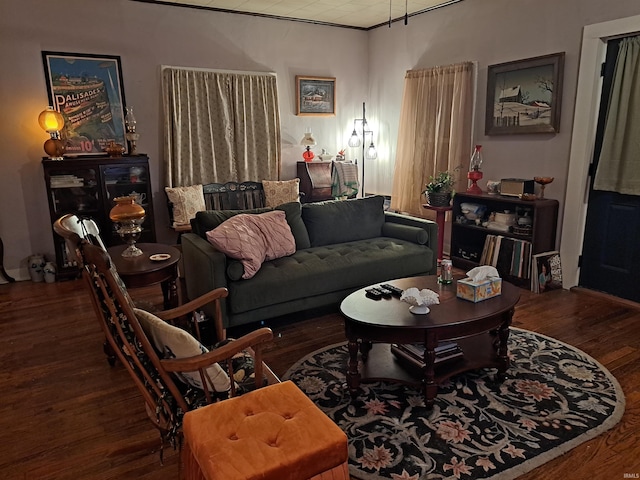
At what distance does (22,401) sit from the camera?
2.53 m

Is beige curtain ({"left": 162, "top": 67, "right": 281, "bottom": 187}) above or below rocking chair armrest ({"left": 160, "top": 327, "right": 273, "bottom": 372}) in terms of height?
above

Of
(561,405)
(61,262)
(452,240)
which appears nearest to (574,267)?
(452,240)

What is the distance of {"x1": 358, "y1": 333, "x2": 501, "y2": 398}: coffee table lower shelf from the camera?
249cm

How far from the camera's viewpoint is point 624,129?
3.69 metres

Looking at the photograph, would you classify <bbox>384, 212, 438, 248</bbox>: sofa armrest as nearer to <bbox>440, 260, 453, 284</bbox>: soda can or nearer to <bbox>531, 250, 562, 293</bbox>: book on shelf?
<bbox>531, 250, 562, 293</bbox>: book on shelf

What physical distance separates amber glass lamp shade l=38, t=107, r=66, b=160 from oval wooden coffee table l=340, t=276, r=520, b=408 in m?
3.44

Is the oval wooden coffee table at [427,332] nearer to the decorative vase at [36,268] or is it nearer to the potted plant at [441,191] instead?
the potted plant at [441,191]

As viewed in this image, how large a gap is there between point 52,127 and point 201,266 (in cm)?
246

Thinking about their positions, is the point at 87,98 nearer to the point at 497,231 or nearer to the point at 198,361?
the point at 198,361

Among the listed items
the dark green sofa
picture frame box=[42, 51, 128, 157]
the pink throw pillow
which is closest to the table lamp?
the dark green sofa

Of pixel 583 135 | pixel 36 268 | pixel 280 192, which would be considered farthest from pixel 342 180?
pixel 36 268

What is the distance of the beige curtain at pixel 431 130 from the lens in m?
4.93

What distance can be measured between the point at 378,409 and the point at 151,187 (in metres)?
3.66

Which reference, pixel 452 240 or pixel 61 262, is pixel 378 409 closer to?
pixel 452 240
